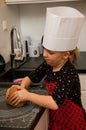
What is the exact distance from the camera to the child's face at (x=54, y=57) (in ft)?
4.10

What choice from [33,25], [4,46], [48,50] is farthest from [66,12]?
[33,25]

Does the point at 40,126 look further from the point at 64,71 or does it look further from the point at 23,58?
the point at 23,58

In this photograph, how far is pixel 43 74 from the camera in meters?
1.46

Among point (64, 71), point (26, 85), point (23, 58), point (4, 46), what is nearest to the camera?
point (64, 71)

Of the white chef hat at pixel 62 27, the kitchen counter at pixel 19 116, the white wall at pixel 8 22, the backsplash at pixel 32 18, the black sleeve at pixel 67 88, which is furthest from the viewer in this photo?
the backsplash at pixel 32 18

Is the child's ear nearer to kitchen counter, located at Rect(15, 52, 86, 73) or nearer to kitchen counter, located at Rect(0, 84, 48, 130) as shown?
kitchen counter, located at Rect(0, 84, 48, 130)

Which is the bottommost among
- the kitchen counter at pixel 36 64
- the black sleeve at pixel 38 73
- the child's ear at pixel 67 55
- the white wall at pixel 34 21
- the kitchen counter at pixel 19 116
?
the kitchen counter at pixel 36 64

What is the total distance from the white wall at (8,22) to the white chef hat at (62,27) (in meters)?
0.83

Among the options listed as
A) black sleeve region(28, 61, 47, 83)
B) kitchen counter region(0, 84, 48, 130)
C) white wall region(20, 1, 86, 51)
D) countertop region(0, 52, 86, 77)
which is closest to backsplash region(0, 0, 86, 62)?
white wall region(20, 1, 86, 51)

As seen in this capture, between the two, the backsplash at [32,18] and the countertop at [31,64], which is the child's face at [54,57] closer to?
the countertop at [31,64]

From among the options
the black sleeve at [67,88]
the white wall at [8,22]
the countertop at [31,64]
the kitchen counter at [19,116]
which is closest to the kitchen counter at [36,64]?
the countertop at [31,64]

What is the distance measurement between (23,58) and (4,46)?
251mm

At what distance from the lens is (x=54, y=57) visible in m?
1.25

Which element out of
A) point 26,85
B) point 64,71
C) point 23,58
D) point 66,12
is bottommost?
point 23,58
